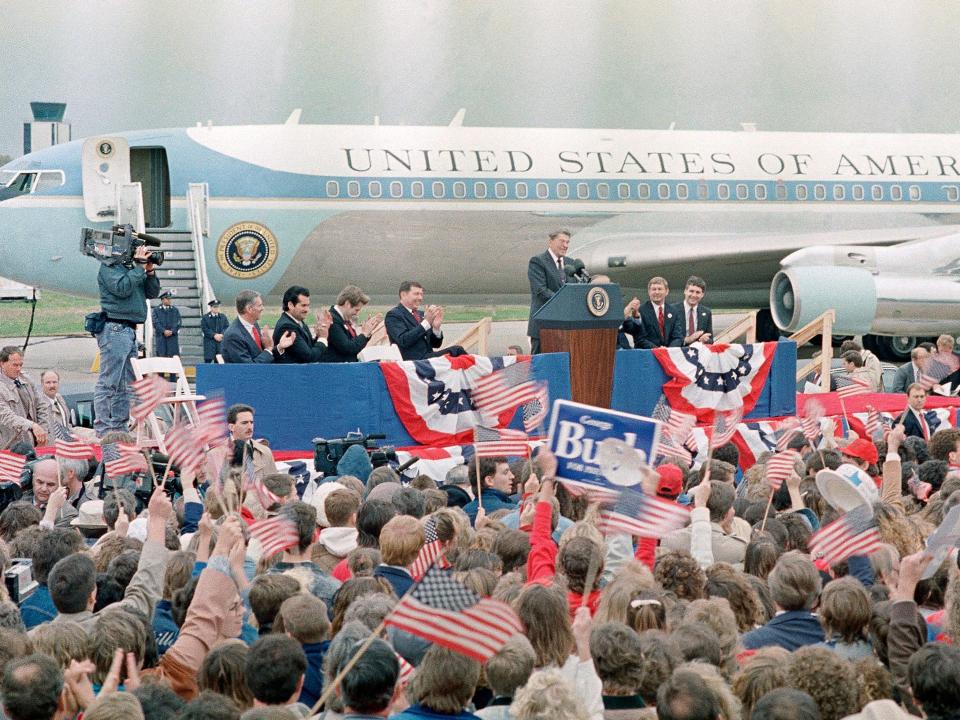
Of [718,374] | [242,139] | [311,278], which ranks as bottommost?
[718,374]

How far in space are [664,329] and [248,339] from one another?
3945 millimetres

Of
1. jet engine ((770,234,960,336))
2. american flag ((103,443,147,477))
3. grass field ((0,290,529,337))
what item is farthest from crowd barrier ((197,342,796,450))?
grass field ((0,290,529,337))

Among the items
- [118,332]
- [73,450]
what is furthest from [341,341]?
[73,450]

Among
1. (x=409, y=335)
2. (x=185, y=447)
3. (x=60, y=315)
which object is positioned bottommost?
(x=185, y=447)

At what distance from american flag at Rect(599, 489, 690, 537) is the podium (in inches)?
229

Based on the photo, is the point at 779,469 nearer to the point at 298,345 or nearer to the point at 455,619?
the point at 455,619

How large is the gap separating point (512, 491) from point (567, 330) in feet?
9.72

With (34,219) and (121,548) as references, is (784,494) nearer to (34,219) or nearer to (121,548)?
(121,548)

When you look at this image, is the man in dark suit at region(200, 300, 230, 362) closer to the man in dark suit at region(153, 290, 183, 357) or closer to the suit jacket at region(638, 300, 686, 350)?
the man in dark suit at region(153, 290, 183, 357)

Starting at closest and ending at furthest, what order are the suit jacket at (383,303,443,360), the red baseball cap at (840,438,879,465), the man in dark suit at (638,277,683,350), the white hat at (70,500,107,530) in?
1. the white hat at (70,500,107,530)
2. the red baseball cap at (840,438,879,465)
3. the suit jacket at (383,303,443,360)
4. the man in dark suit at (638,277,683,350)

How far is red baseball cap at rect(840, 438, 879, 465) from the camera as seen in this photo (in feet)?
28.4

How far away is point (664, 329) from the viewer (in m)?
12.5

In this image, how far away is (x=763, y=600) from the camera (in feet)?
17.3

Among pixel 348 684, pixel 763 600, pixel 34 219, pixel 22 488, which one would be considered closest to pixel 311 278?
pixel 34 219
